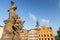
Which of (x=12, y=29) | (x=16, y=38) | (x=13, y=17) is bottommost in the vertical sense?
(x=16, y=38)

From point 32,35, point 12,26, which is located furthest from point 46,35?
point 12,26

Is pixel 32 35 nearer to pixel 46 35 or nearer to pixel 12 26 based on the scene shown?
pixel 46 35

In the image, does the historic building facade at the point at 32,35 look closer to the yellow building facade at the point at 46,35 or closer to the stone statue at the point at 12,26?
the yellow building facade at the point at 46,35

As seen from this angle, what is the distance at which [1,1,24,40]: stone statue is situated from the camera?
4487 cm

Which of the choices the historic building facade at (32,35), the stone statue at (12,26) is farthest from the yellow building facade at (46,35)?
the stone statue at (12,26)

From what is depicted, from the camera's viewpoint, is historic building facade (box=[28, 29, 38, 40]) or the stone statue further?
historic building facade (box=[28, 29, 38, 40])

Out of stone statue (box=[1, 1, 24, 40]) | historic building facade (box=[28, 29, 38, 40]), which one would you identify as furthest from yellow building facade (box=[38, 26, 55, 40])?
stone statue (box=[1, 1, 24, 40])

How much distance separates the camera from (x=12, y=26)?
4678 cm

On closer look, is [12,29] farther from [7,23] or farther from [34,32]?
[34,32]

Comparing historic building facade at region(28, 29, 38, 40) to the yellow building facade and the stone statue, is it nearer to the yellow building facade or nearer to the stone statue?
the yellow building facade

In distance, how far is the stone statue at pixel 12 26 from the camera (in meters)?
44.9

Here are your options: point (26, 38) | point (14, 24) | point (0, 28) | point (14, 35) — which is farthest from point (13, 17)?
point (0, 28)

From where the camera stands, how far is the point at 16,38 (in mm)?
45875

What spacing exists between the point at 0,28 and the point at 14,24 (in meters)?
32.8
